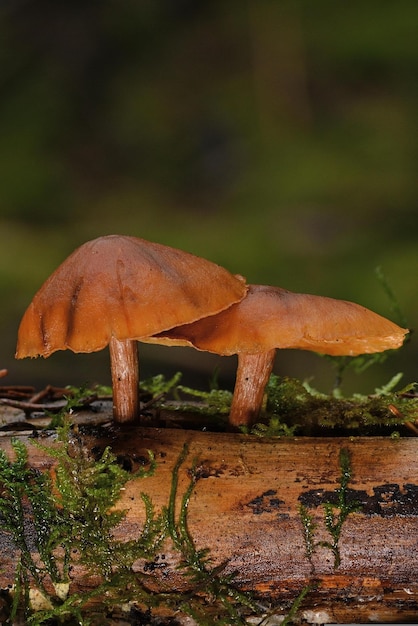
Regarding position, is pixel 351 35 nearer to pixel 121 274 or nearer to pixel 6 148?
pixel 6 148

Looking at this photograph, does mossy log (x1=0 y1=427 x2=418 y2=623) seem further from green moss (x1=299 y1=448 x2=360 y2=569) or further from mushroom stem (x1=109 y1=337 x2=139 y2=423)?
mushroom stem (x1=109 y1=337 x2=139 y2=423)

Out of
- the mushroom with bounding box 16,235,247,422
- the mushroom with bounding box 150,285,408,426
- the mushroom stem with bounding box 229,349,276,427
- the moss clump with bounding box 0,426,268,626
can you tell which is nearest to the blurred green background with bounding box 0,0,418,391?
the mushroom stem with bounding box 229,349,276,427

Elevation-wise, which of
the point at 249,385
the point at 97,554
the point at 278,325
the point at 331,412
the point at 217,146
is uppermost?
the point at 217,146

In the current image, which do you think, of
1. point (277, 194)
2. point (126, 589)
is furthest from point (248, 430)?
point (277, 194)

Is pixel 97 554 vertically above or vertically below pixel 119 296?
below

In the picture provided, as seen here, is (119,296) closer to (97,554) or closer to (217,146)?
(97,554)

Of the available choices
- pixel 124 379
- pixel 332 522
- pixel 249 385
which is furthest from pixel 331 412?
pixel 124 379

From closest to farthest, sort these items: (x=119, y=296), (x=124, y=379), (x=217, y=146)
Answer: (x=119, y=296), (x=124, y=379), (x=217, y=146)
